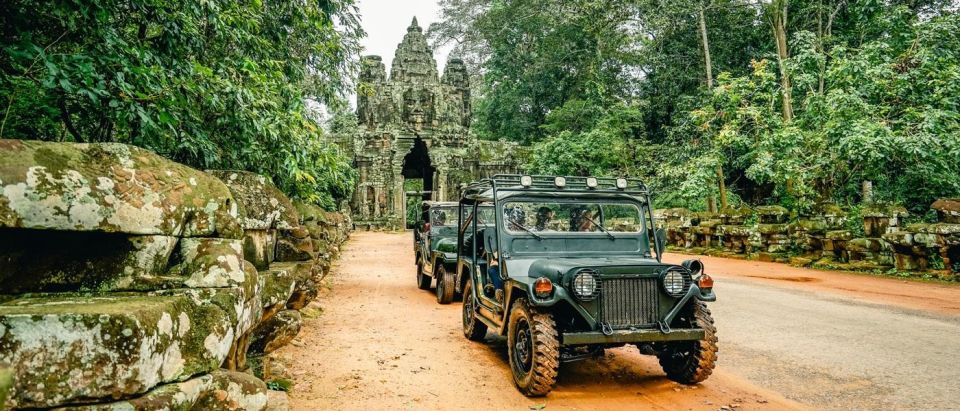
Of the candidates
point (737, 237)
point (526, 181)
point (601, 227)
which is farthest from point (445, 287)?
point (737, 237)

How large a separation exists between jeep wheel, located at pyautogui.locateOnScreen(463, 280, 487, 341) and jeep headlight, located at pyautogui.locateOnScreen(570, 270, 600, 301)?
6.98 ft

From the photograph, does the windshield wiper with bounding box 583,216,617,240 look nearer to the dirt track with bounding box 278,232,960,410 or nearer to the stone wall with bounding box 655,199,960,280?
the dirt track with bounding box 278,232,960,410

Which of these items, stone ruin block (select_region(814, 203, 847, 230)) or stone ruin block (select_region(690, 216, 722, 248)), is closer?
stone ruin block (select_region(814, 203, 847, 230))

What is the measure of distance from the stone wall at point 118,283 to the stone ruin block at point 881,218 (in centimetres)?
1390

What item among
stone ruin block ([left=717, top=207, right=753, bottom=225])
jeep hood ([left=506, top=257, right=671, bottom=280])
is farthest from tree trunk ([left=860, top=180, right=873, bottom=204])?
jeep hood ([left=506, top=257, right=671, bottom=280])

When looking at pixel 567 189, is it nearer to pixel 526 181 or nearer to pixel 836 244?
pixel 526 181

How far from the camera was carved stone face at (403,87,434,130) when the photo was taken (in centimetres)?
3644

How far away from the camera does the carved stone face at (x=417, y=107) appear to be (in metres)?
36.4

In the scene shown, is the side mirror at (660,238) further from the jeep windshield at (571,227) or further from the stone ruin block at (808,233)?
the stone ruin block at (808,233)

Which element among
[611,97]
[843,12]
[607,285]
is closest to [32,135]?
[607,285]

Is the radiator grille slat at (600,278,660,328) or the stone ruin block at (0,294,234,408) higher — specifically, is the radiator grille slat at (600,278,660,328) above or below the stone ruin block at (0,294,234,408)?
below

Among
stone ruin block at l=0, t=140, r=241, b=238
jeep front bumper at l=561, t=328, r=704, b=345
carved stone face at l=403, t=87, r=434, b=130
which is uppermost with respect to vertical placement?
carved stone face at l=403, t=87, r=434, b=130

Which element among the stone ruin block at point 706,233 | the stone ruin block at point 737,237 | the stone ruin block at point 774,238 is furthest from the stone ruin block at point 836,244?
the stone ruin block at point 706,233

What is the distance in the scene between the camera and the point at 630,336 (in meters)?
4.28
